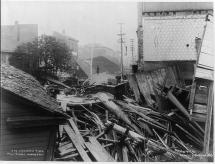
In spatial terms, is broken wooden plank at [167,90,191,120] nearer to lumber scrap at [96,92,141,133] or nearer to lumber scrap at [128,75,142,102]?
lumber scrap at [96,92,141,133]

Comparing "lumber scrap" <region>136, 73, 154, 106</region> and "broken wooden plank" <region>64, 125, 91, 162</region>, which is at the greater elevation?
"lumber scrap" <region>136, 73, 154, 106</region>

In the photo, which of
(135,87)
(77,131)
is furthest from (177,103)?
(77,131)

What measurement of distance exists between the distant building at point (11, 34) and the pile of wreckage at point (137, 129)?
8.52 ft

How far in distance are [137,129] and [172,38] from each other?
5.64 metres

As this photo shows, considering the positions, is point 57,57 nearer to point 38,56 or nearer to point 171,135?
point 38,56

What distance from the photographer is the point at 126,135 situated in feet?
21.5

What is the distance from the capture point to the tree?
868cm

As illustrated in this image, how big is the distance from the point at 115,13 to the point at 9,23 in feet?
9.52

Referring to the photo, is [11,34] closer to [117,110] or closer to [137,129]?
[117,110]

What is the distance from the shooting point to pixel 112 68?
35188 millimetres

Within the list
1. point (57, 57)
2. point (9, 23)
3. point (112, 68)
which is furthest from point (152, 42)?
point (112, 68)

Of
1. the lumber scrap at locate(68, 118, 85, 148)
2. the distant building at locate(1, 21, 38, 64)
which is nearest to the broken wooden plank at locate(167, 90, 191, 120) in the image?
the lumber scrap at locate(68, 118, 85, 148)

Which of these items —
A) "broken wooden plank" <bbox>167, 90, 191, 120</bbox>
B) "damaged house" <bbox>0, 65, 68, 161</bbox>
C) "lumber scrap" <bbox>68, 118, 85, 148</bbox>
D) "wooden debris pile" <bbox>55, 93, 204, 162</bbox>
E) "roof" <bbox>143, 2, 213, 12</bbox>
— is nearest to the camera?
"damaged house" <bbox>0, 65, 68, 161</bbox>

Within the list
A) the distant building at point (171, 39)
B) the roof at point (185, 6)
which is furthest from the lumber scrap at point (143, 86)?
the roof at point (185, 6)
